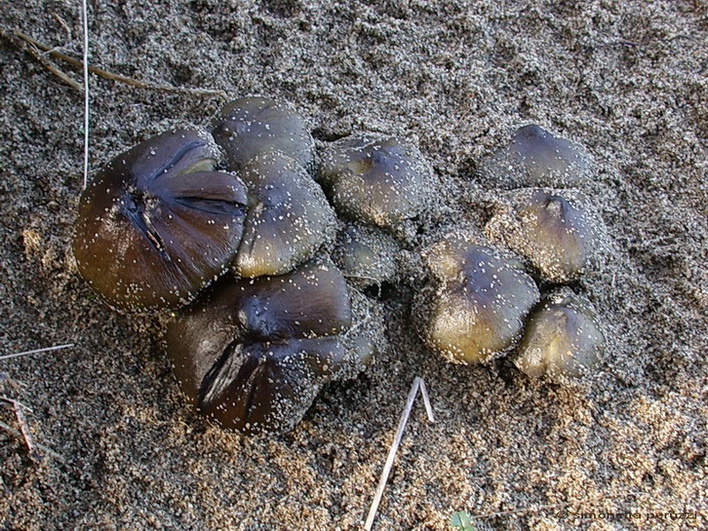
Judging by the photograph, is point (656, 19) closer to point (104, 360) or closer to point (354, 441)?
point (354, 441)

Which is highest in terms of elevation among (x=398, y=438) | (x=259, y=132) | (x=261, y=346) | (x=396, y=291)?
(x=259, y=132)

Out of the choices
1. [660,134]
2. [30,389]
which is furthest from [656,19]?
[30,389]

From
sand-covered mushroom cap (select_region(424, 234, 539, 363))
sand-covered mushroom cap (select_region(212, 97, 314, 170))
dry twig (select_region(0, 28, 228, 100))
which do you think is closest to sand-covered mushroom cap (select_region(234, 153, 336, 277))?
sand-covered mushroom cap (select_region(212, 97, 314, 170))

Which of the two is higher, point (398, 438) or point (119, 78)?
point (119, 78)

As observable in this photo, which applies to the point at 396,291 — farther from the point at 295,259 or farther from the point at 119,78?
the point at 119,78

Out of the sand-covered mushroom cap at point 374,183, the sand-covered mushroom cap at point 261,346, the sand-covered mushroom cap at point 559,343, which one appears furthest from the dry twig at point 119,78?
the sand-covered mushroom cap at point 559,343

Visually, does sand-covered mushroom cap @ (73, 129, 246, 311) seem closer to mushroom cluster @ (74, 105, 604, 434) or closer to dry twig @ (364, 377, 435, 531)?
mushroom cluster @ (74, 105, 604, 434)

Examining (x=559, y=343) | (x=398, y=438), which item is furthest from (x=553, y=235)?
(x=398, y=438)
